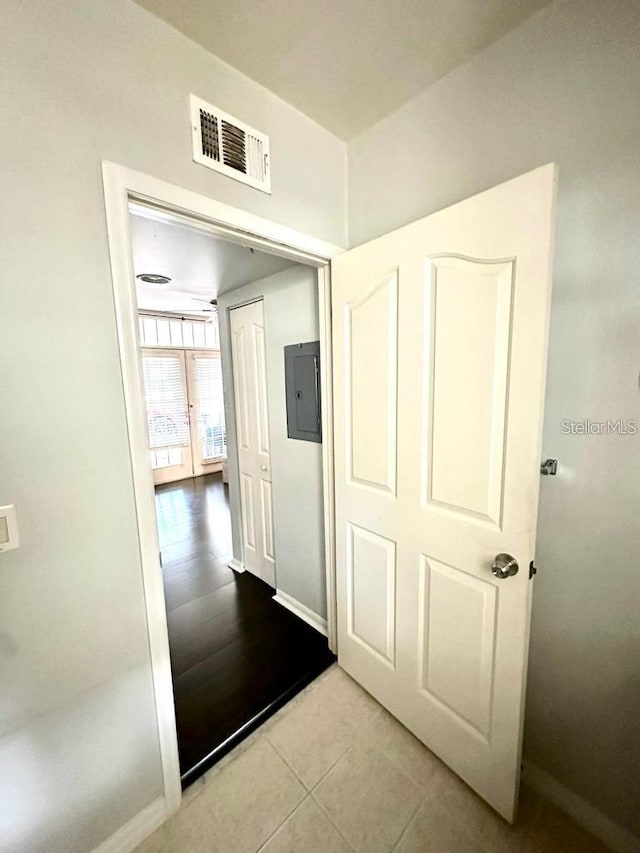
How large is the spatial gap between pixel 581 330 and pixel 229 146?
1264 mm

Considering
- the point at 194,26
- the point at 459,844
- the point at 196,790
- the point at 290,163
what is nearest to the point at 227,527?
→ the point at 196,790

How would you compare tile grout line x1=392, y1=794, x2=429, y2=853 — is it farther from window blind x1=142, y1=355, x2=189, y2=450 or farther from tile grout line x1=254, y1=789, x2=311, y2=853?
window blind x1=142, y1=355, x2=189, y2=450

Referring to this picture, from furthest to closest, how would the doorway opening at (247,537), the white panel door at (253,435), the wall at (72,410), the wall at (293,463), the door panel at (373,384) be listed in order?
the white panel door at (253,435) → the wall at (293,463) → the doorway opening at (247,537) → the door panel at (373,384) → the wall at (72,410)

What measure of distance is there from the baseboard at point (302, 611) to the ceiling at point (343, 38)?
97.5 inches

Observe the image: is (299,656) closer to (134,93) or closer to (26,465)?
(26,465)

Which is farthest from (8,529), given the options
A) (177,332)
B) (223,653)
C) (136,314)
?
(177,332)

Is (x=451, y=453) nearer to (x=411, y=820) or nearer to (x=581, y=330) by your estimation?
(x=581, y=330)

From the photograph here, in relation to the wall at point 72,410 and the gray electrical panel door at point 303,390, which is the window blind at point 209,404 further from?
the wall at point 72,410

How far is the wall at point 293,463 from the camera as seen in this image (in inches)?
75.6

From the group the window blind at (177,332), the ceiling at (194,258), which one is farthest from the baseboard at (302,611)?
the window blind at (177,332)

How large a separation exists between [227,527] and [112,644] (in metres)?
2.70

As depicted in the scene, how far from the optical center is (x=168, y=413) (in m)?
5.27

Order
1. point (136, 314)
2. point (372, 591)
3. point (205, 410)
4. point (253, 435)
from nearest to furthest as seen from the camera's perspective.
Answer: point (136, 314)
point (372, 591)
point (253, 435)
point (205, 410)

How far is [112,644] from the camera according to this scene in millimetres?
1021
